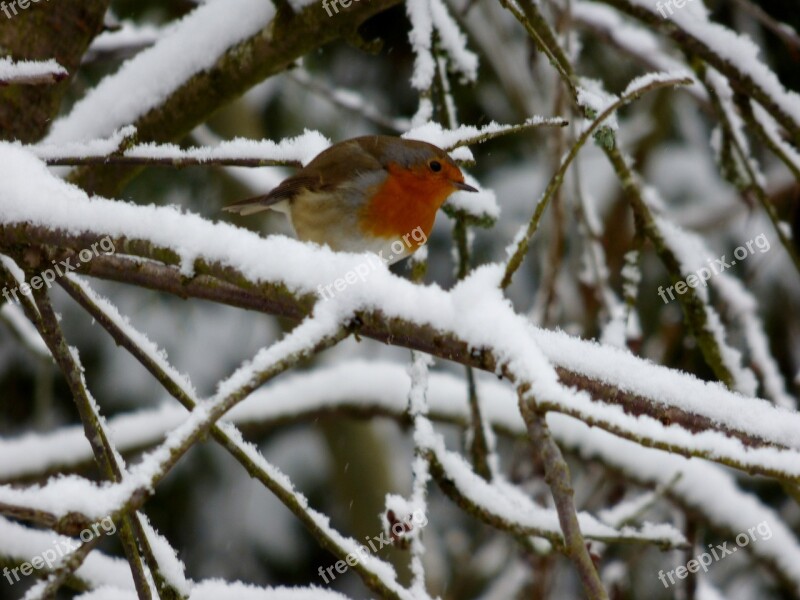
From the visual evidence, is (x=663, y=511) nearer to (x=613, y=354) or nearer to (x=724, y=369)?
(x=724, y=369)

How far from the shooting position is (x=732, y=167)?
2.45 m

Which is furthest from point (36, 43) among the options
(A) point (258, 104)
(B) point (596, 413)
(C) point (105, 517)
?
(A) point (258, 104)

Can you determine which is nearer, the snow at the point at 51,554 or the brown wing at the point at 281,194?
the snow at the point at 51,554

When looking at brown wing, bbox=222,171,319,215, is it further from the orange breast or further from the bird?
the orange breast

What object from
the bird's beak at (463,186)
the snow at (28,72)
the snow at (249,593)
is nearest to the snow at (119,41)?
the bird's beak at (463,186)

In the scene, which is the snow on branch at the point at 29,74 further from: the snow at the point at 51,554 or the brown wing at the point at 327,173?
the brown wing at the point at 327,173

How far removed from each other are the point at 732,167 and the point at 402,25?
3.33 m

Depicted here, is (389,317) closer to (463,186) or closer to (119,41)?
(463,186)

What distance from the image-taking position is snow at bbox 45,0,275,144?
220 centimetres

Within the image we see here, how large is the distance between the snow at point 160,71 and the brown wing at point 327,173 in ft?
1.61

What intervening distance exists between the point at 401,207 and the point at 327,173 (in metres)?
0.23

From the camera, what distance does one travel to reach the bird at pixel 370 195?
2670mm

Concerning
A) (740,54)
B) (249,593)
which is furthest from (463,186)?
(249,593)

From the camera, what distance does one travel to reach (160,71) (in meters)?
2.23
